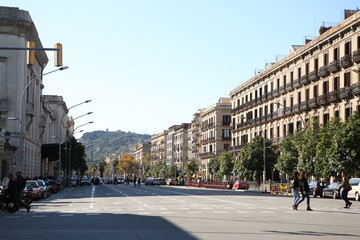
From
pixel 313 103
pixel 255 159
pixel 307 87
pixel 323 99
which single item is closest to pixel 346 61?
pixel 323 99

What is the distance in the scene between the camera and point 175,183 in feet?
371

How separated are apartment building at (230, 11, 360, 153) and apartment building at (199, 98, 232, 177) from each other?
23.5m

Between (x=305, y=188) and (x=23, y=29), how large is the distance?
4372 centimetres

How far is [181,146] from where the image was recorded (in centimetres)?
16650

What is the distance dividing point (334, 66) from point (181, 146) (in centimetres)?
11054

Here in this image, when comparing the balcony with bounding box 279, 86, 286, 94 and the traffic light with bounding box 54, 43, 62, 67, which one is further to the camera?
the balcony with bounding box 279, 86, 286, 94

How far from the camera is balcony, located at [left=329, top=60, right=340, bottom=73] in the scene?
188 feet

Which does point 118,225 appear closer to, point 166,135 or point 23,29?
point 23,29

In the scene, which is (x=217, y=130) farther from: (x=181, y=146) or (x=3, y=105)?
(x=3, y=105)

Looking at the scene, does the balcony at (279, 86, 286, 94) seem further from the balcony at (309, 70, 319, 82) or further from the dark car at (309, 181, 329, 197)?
the dark car at (309, 181, 329, 197)

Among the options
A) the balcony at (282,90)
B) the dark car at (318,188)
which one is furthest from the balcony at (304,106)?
the dark car at (318,188)

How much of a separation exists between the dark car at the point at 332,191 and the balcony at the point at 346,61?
15.0m

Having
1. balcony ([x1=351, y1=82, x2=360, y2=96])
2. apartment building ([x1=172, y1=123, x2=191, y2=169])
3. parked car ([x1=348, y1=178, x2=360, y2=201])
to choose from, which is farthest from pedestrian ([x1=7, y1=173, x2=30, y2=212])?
apartment building ([x1=172, y1=123, x2=191, y2=169])

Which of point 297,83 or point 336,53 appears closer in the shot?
point 336,53
